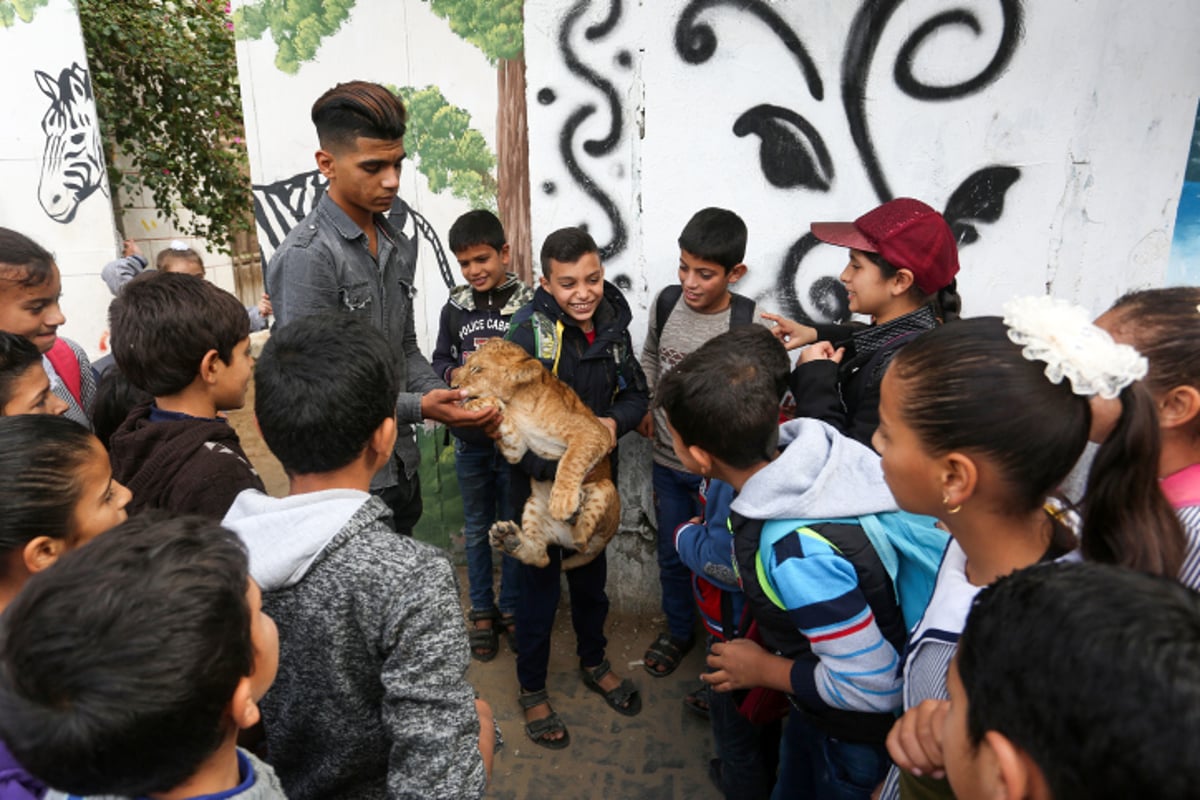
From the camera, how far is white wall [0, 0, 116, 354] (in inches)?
181

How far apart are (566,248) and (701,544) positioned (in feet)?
4.37

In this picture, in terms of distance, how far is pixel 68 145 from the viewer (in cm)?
486

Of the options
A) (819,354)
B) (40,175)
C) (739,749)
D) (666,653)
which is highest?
(40,175)

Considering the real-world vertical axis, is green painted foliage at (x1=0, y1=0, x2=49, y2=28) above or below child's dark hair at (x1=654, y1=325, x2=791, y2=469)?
above

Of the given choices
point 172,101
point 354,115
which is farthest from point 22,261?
point 172,101

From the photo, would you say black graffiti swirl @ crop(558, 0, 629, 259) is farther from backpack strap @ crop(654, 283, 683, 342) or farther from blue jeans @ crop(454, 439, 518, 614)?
blue jeans @ crop(454, 439, 518, 614)

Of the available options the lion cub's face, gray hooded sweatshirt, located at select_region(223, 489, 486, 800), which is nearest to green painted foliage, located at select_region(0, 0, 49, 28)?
the lion cub's face

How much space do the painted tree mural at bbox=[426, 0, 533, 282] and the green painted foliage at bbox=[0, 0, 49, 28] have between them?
3269 millimetres

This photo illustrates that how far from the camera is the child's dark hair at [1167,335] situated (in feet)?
4.68

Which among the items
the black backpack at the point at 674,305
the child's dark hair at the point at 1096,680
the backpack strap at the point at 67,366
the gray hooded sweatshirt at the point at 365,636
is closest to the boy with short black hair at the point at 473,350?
the black backpack at the point at 674,305

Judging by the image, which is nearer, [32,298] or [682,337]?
[32,298]

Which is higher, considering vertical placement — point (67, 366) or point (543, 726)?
point (67, 366)

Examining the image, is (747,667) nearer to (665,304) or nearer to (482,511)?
(665,304)

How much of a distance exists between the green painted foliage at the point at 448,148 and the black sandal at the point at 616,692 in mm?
2410
